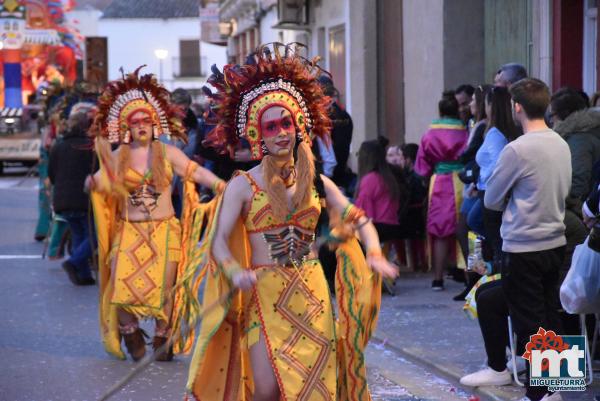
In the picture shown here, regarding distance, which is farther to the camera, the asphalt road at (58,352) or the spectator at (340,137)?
the spectator at (340,137)

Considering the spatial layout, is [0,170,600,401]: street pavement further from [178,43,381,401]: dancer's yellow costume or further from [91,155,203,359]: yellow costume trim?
[178,43,381,401]: dancer's yellow costume

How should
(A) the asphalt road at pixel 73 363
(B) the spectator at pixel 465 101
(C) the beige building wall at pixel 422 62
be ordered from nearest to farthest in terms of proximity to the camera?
(A) the asphalt road at pixel 73 363
(B) the spectator at pixel 465 101
(C) the beige building wall at pixel 422 62

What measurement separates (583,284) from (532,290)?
11.3 inches

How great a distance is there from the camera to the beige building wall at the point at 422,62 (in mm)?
14211

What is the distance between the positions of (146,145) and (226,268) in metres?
3.60

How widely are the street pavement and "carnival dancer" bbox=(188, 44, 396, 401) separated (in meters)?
1.78

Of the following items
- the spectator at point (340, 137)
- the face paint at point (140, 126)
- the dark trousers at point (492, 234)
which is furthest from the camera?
the spectator at point (340, 137)

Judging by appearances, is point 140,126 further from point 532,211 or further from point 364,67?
point 364,67

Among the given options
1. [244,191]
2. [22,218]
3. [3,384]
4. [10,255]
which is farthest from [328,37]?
[244,191]

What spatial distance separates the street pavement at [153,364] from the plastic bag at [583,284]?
2.12 feet

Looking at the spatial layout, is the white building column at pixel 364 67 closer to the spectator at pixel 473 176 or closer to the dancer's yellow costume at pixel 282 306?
the spectator at pixel 473 176

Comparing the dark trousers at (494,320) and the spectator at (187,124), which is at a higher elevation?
the spectator at (187,124)

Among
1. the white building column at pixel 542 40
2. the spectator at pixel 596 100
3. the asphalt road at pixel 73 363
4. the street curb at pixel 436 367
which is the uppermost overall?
the white building column at pixel 542 40

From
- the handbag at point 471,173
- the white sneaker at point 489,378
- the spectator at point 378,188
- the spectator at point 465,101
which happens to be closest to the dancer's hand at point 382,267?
the white sneaker at point 489,378
